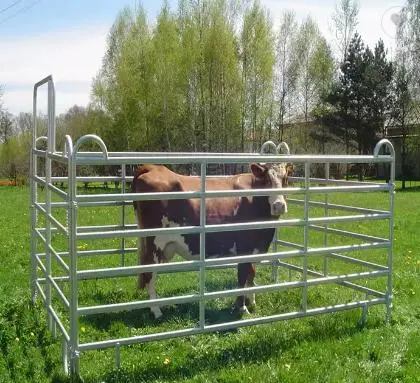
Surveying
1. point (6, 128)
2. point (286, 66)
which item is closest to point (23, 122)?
point (6, 128)

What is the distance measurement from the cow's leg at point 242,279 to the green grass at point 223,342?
0.46 feet

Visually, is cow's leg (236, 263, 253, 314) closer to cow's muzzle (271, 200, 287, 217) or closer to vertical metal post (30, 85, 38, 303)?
cow's muzzle (271, 200, 287, 217)

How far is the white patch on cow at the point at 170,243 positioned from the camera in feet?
21.5

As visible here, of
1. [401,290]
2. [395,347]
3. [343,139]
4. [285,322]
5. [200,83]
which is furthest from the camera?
[343,139]

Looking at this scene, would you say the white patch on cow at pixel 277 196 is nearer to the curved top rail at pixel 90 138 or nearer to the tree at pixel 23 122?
the curved top rail at pixel 90 138

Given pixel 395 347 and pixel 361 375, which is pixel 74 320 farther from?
pixel 395 347

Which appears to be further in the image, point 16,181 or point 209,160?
point 16,181

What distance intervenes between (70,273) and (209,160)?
1630 mm

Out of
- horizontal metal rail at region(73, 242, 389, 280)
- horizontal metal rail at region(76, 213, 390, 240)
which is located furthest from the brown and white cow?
horizontal metal rail at region(73, 242, 389, 280)

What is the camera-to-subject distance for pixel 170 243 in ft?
22.0

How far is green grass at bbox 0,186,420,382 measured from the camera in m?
4.96

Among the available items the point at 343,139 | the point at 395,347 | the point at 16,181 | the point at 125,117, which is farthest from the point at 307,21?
the point at 395,347

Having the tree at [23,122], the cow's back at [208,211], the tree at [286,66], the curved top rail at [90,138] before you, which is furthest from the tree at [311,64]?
the curved top rail at [90,138]

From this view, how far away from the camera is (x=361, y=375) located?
504cm
